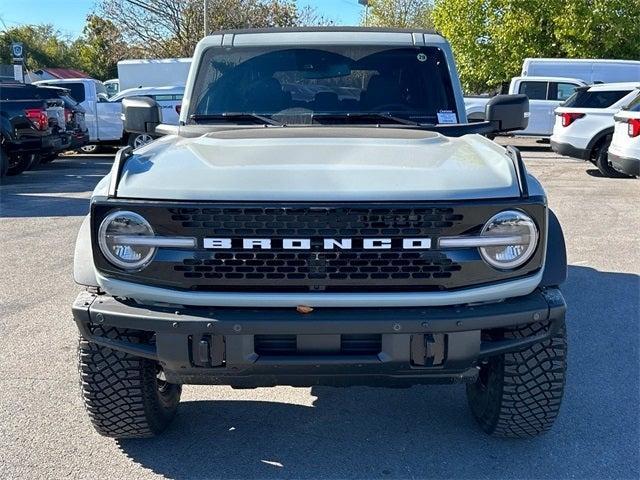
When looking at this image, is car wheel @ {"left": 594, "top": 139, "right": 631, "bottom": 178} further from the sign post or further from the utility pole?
the utility pole

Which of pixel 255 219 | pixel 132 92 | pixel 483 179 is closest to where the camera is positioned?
pixel 255 219

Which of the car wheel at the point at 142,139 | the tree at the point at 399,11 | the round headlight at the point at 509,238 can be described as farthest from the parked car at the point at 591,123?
the tree at the point at 399,11

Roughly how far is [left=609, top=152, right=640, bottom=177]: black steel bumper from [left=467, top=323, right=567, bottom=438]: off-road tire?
788cm

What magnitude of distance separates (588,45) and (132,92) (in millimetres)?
14940

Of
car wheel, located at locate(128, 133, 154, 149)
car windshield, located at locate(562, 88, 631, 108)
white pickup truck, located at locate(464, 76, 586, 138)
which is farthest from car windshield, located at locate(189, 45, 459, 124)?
white pickup truck, located at locate(464, 76, 586, 138)

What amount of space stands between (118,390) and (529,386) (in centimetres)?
181

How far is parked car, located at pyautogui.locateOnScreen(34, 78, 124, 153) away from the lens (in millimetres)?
16547

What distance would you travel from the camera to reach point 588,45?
23.2 m

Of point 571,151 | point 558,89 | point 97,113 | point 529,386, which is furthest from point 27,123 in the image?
point 558,89

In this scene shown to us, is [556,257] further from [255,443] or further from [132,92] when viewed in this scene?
[132,92]

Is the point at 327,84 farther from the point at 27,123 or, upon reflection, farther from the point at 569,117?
the point at 569,117

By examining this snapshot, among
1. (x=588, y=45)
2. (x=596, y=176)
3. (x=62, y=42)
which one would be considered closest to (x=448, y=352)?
(x=596, y=176)

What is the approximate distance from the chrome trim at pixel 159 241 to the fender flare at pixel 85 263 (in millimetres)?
208

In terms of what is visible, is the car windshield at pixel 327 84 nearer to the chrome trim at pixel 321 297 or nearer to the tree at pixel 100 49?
the chrome trim at pixel 321 297
